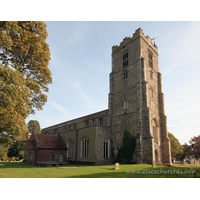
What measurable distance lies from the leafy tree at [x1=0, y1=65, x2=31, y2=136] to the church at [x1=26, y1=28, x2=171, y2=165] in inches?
709

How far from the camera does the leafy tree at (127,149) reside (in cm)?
2752

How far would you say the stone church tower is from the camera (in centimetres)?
2752

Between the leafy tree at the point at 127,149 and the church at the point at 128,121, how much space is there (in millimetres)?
578

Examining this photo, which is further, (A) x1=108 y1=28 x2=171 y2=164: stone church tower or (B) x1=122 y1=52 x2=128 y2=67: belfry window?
(B) x1=122 y1=52 x2=128 y2=67: belfry window

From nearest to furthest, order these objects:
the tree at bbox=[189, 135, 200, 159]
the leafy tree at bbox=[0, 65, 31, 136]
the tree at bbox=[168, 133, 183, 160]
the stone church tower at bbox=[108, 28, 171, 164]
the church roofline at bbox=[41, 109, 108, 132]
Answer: the leafy tree at bbox=[0, 65, 31, 136] → the stone church tower at bbox=[108, 28, 171, 164] → the tree at bbox=[189, 135, 200, 159] → the church roofline at bbox=[41, 109, 108, 132] → the tree at bbox=[168, 133, 183, 160]

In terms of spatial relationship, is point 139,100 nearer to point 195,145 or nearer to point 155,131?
point 155,131

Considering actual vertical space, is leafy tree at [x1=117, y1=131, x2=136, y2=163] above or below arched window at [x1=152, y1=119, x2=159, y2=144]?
below

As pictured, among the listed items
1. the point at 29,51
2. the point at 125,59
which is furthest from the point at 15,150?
the point at 29,51

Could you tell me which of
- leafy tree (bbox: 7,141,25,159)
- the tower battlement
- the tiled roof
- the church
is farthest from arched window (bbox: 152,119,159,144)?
leafy tree (bbox: 7,141,25,159)

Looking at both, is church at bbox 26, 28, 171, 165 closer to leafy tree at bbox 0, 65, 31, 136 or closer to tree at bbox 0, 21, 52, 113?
tree at bbox 0, 21, 52, 113

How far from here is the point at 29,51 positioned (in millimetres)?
16203

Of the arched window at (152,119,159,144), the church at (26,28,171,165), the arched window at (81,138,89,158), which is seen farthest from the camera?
the arched window at (152,119,159,144)

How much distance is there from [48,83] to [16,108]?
8244 mm

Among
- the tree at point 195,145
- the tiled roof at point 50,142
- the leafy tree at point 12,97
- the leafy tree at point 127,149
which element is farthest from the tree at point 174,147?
the leafy tree at point 12,97
